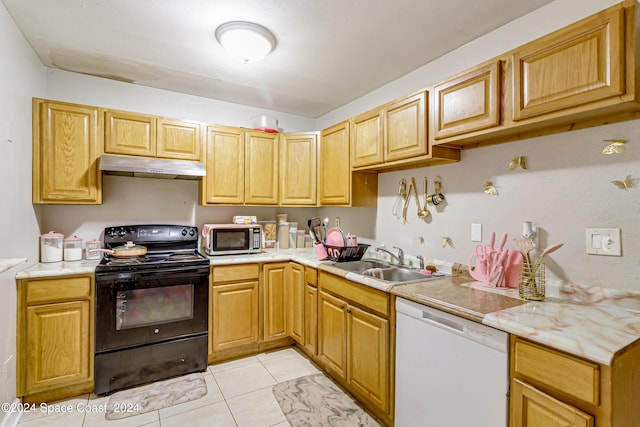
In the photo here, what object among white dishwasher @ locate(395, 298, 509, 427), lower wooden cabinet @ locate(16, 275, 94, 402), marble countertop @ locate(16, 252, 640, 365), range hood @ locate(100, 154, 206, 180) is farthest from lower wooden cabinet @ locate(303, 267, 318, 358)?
lower wooden cabinet @ locate(16, 275, 94, 402)

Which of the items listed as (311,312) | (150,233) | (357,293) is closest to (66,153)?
(150,233)

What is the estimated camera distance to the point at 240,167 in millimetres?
2990

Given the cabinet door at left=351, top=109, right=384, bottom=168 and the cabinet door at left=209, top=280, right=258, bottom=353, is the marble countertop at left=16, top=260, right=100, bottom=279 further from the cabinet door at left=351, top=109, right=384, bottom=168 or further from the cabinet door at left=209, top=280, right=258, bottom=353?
the cabinet door at left=351, top=109, right=384, bottom=168

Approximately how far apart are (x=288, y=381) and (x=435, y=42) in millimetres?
2653

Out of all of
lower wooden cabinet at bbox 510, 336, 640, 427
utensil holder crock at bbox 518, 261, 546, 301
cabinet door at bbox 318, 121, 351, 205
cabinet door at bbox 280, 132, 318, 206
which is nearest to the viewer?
lower wooden cabinet at bbox 510, 336, 640, 427

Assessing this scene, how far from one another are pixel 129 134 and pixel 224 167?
0.79m

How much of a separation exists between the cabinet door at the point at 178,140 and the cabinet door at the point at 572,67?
95.1 inches

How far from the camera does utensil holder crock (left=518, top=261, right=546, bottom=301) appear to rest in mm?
1542

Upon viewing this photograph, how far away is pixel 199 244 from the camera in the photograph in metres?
3.09

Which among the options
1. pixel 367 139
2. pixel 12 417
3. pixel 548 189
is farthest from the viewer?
pixel 367 139

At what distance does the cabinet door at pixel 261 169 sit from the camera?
3039 mm

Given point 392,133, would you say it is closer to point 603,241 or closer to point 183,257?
point 603,241

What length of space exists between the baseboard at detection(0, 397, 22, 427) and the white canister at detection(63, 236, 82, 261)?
3.13 ft

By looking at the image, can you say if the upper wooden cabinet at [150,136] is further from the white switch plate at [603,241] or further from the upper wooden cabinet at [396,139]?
the white switch plate at [603,241]
